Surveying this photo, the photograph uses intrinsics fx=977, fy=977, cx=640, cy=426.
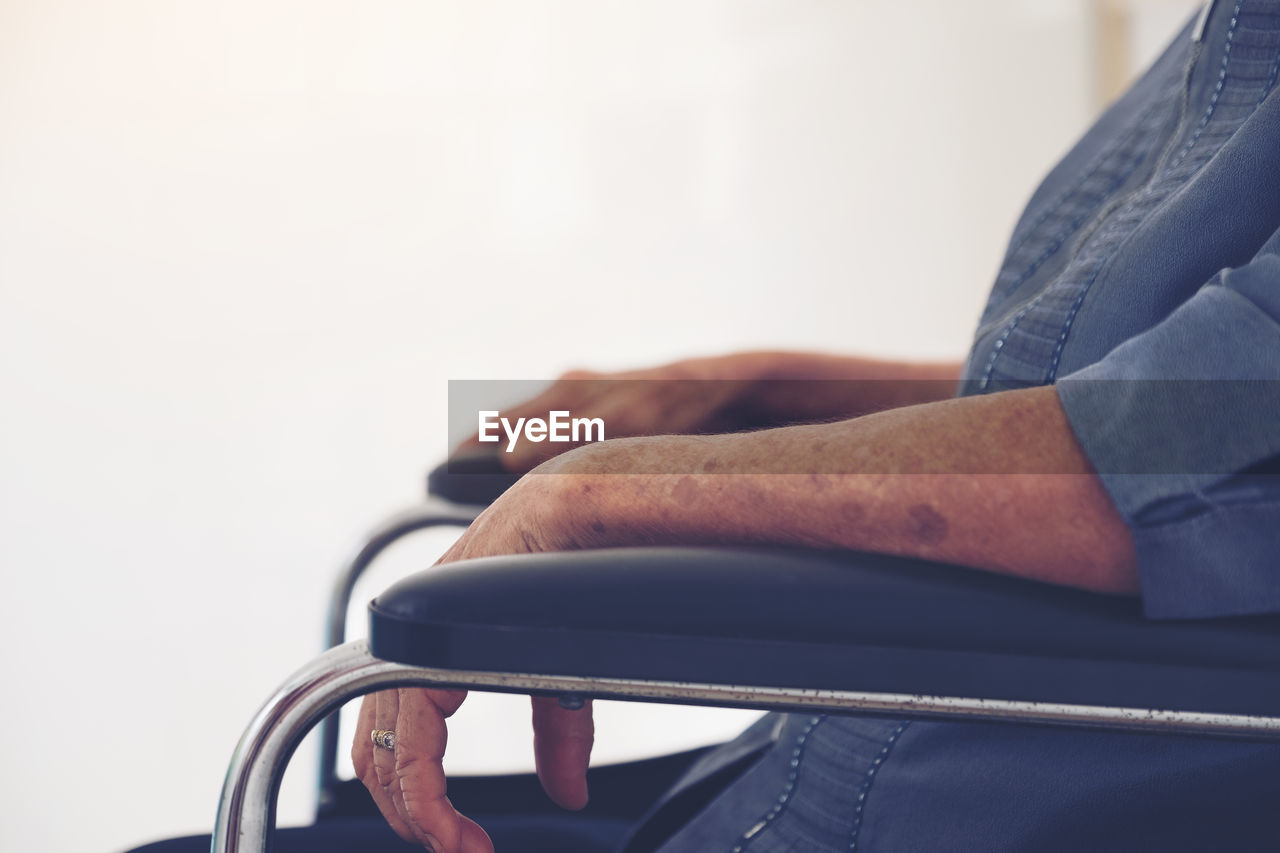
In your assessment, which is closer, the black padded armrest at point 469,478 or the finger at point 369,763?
the finger at point 369,763

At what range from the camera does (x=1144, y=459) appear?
0.99 feet

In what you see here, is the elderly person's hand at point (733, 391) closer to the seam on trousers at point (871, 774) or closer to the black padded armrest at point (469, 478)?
the black padded armrest at point (469, 478)

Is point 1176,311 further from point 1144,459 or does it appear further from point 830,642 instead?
point 830,642

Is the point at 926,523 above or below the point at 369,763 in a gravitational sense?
above

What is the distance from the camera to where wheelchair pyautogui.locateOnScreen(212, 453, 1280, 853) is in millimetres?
267

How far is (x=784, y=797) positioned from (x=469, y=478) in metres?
0.31

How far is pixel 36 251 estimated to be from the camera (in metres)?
1.24

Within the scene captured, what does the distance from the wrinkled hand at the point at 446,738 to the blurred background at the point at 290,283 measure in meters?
0.98

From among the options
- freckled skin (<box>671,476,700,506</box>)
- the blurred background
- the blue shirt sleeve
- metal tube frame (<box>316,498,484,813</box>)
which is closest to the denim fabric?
the blue shirt sleeve

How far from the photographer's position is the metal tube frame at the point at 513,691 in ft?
0.90

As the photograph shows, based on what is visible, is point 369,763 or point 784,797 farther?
point 784,797

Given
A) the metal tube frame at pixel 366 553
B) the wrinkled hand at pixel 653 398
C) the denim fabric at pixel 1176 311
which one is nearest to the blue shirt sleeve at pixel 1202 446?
the denim fabric at pixel 1176 311

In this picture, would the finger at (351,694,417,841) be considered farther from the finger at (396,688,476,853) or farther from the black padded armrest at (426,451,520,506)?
the black padded armrest at (426,451,520,506)

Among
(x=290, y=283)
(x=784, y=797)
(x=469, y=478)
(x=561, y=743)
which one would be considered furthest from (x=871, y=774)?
(x=290, y=283)
